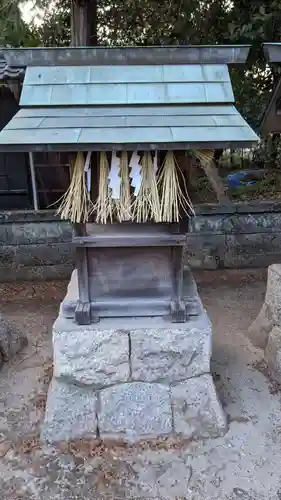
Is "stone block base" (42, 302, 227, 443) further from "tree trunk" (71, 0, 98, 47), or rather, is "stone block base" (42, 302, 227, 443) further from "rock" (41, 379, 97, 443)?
"tree trunk" (71, 0, 98, 47)

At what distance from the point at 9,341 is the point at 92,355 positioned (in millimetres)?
1384

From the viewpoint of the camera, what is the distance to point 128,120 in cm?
270

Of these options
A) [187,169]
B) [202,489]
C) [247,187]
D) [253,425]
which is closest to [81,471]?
[202,489]

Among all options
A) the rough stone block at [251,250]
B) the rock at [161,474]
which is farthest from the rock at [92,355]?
the rough stone block at [251,250]

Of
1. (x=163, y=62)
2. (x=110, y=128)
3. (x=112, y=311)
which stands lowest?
(x=112, y=311)

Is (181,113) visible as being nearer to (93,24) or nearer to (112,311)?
(112,311)

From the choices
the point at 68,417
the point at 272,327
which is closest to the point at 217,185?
the point at 272,327

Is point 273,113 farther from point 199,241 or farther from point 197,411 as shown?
point 197,411

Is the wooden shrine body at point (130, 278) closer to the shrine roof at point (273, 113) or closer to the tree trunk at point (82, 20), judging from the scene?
the shrine roof at point (273, 113)

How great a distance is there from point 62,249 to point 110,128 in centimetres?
379

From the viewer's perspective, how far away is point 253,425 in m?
3.27

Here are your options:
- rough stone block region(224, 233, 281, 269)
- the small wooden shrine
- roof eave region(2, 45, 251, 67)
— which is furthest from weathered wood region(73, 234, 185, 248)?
rough stone block region(224, 233, 281, 269)

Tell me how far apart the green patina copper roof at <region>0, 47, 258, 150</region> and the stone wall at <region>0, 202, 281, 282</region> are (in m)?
3.36

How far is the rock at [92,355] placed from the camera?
318 cm
